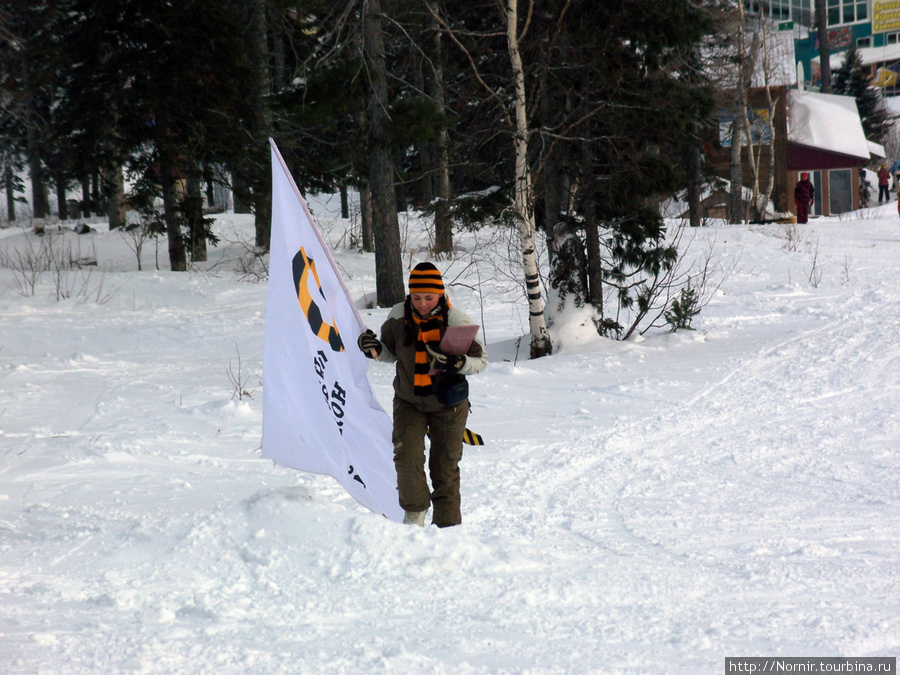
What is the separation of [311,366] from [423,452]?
33.6 inches

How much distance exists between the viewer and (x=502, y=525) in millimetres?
4953

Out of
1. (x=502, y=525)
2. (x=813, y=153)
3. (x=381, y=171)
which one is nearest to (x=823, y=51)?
(x=813, y=153)

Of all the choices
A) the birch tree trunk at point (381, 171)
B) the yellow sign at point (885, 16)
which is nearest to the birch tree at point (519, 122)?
the birch tree trunk at point (381, 171)

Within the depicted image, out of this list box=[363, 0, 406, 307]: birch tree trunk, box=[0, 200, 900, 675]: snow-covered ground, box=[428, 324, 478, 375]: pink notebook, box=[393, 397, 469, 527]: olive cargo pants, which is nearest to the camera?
box=[0, 200, 900, 675]: snow-covered ground

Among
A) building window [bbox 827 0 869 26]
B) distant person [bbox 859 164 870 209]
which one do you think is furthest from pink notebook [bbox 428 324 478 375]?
building window [bbox 827 0 869 26]

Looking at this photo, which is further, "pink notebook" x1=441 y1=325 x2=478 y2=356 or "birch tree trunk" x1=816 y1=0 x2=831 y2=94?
"birch tree trunk" x1=816 y1=0 x2=831 y2=94

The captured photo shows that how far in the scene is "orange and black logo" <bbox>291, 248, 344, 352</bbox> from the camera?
447 centimetres

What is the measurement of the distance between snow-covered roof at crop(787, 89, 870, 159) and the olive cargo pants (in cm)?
3751

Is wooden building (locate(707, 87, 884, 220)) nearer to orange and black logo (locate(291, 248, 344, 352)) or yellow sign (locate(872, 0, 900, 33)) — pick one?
orange and black logo (locate(291, 248, 344, 352))

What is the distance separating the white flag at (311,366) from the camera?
4469 millimetres

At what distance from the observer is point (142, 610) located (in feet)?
11.8

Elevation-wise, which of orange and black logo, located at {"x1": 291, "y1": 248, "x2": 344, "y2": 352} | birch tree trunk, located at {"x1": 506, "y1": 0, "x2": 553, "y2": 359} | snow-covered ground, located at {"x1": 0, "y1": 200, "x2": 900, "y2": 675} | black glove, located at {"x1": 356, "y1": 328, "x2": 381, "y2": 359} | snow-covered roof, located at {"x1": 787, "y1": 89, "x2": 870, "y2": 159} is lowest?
snow-covered ground, located at {"x1": 0, "y1": 200, "x2": 900, "y2": 675}

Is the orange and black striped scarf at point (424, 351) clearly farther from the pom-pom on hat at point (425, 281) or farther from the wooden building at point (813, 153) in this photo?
the wooden building at point (813, 153)

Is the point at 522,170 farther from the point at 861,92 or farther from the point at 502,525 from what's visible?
the point at 861,92
